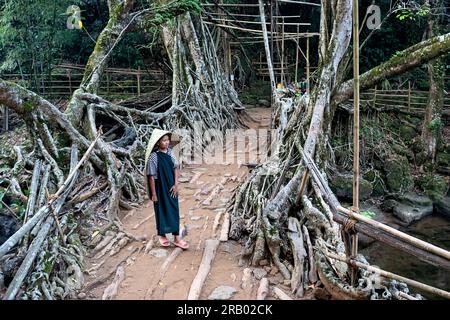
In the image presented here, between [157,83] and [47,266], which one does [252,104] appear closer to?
[157,83]

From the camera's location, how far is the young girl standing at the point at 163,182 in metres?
3.61

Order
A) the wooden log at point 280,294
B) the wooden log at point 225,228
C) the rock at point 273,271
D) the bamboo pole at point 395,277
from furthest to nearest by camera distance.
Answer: the wooden log at point 225,228 < the rock at point 273,271 < the wooden log at point 280,294 < the bamboo pole at point 395,277

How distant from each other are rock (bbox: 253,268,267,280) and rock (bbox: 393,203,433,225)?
18.9 feet

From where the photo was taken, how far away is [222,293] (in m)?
3.15

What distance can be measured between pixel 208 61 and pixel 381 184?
4.92 m

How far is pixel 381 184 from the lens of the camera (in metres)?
9.09

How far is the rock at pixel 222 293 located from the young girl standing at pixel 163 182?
0.84 metres

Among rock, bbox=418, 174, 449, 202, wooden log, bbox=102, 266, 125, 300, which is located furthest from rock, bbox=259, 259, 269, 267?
rock, bbox=418, 174, 449, 202

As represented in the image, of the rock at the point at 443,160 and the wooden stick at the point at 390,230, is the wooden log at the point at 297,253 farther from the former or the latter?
the rock at the point at 443,160

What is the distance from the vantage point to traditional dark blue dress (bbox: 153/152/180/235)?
3676 mm

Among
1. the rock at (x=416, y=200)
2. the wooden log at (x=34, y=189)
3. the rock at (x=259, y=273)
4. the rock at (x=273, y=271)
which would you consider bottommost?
the rock at (x=416, y=200)

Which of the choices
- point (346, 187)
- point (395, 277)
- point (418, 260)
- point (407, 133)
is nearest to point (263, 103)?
point (407, 133)

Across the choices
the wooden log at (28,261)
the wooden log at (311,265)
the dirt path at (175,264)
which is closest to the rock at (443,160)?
the dirt path at (175,264)

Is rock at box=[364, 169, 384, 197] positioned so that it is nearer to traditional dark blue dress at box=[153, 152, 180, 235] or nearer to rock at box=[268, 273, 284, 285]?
rock at box=[268, 273, 284, 285]
